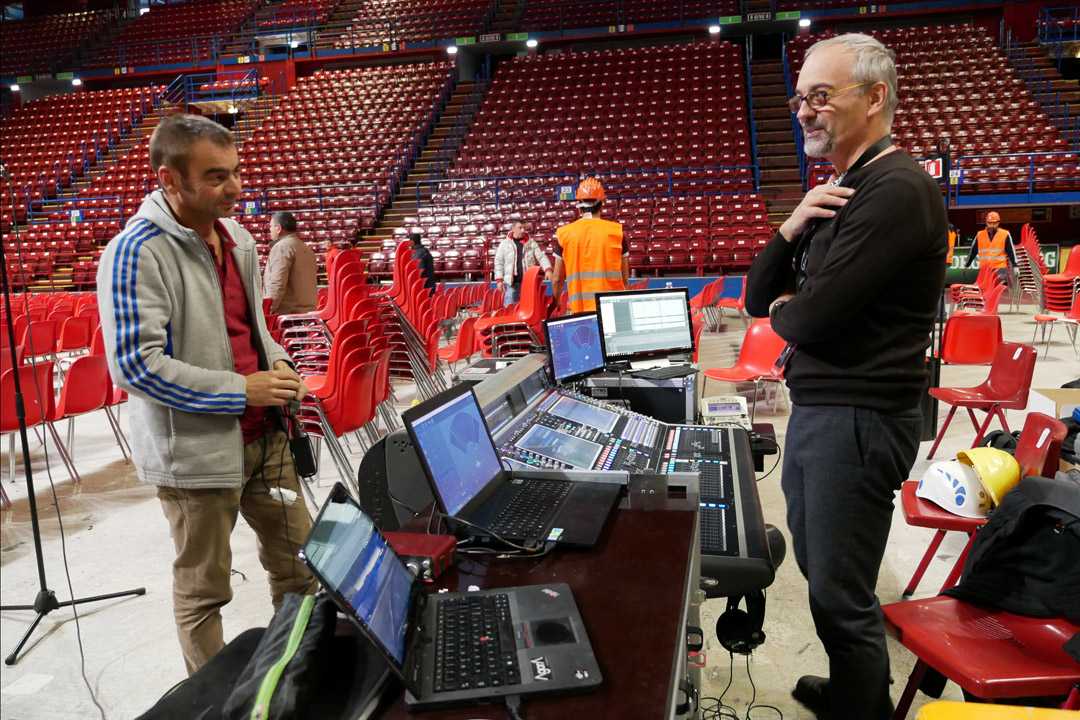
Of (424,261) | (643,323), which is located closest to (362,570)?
(643,323)

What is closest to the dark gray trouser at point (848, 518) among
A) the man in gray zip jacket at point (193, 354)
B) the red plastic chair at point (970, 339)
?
the man in gray zip jacket at point (193, 354)

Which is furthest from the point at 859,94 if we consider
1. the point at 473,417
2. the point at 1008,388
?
the point at 1008,388

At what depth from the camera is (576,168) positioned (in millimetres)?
13984

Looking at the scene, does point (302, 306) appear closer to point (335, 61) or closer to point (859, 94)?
point (859, 94)

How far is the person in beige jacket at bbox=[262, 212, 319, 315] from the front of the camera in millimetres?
5305

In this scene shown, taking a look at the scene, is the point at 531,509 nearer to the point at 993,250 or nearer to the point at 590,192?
the point at 590,192

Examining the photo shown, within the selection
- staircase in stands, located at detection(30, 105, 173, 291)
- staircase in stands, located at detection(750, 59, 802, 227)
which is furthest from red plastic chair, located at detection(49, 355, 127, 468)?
staircase in stands, located at detection(750, 59, 802, 227)

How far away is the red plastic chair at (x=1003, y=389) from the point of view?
3938 mm

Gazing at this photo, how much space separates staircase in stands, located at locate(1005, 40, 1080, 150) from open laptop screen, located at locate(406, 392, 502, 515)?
14.4m

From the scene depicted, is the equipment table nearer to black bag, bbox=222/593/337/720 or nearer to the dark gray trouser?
black bag, bbox=222/593/337/720

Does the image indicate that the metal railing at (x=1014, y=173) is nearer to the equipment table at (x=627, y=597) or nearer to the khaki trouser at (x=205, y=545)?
the equipment table at (x=627, y=597)

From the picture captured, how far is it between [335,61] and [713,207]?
11607mm

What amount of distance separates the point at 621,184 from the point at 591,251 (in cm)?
912

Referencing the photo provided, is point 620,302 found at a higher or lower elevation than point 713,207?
lower
